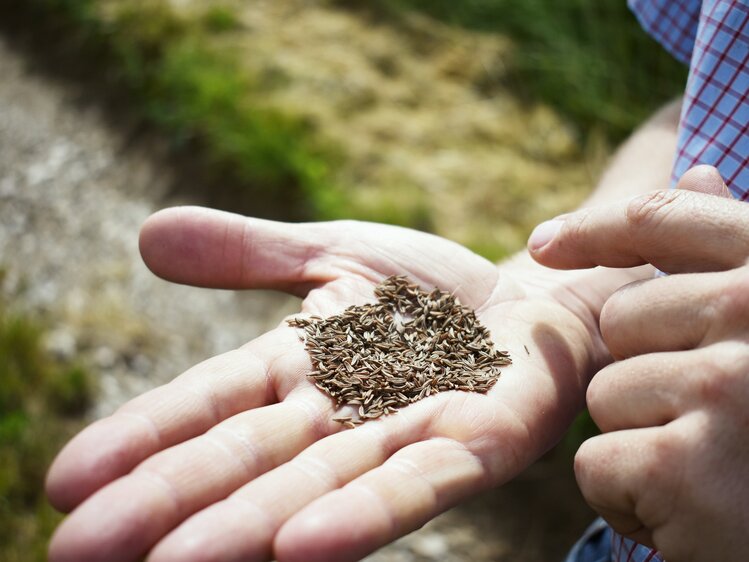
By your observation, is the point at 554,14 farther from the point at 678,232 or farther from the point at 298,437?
the point at 298,437

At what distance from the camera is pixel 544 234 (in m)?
2.10

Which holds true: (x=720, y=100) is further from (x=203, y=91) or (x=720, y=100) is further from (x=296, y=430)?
(x=203, y=91)

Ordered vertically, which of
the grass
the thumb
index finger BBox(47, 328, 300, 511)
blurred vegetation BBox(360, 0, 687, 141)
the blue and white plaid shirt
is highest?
the blue and white plaid shirt

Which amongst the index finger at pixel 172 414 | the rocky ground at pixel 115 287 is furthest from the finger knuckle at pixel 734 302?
the rocky ground at pixel 115 287

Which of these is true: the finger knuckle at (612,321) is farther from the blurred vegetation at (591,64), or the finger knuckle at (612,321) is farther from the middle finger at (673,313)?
the blurred vegetation at (591,64)

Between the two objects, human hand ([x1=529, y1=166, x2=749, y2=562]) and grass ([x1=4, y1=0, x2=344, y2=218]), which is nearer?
human hand ([x1=529, y1=166, x2=749, y2=562])

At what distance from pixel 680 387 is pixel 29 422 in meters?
3.23

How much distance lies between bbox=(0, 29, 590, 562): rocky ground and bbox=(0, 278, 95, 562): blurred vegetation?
0.15 meters

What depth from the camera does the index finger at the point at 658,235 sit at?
1.63 metres

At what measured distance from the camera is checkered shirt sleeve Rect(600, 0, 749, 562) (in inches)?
74.8

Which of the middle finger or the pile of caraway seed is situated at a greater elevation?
the middle finger

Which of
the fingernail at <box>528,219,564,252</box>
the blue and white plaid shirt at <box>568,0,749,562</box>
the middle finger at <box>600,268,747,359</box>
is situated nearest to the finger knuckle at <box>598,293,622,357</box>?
the middle finger at <box>600,268,747,359</box>

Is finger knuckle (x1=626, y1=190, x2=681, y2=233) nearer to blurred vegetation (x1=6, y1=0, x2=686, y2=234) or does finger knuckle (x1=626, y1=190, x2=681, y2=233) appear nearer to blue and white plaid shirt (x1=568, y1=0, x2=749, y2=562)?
blue and white plaid shirt (x1=568, y1=0, x2=749, y2=562)

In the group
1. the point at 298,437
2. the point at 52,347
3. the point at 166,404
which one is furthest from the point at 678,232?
the point at 52,347
